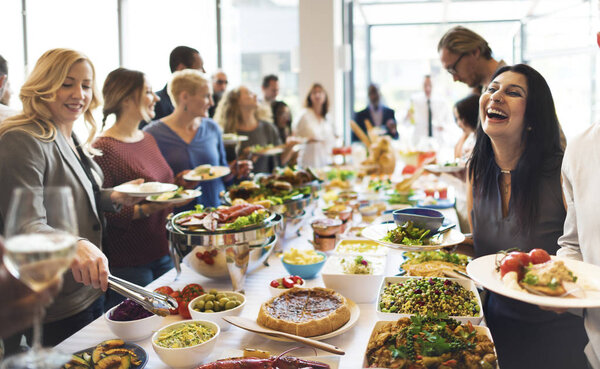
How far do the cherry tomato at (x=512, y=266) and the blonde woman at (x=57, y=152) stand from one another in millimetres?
1334

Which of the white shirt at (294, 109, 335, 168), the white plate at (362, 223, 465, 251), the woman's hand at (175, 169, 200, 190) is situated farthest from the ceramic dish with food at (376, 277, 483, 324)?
the white shirt at (294, 109, 335, 168)

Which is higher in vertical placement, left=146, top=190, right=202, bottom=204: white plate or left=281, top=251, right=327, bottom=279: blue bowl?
left=146, top=190, right=202, bottom=204: white plate

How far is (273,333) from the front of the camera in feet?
4.75

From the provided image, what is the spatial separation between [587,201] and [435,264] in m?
0.64

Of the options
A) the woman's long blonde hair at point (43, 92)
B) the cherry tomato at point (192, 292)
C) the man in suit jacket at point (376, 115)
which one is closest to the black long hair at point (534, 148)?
the cherry tomato at point (192, 292)

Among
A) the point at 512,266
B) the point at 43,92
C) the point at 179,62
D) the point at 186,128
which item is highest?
the point at 179,62

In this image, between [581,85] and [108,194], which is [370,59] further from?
[108,194]

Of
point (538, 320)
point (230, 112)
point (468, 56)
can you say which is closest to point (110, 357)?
point (538, 320)

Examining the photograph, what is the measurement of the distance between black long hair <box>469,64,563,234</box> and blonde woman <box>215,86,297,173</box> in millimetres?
2738

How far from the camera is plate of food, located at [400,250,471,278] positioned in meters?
1.85

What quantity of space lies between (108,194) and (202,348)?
44.2 inches

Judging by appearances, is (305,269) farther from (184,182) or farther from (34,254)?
(34,254)

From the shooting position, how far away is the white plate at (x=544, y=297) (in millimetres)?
1079

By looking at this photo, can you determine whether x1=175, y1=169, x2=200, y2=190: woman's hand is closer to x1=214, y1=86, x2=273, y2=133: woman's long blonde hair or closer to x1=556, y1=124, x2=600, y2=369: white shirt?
x1=214, y1=86, x2=273, y2=133: woman's long blonde hair
